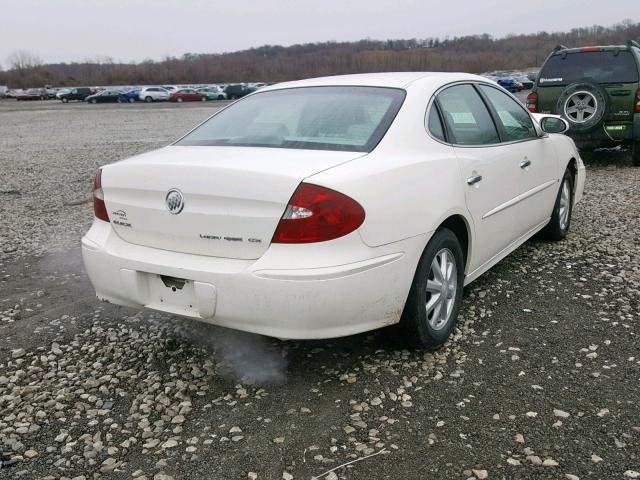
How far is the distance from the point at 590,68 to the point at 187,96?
5066 cm

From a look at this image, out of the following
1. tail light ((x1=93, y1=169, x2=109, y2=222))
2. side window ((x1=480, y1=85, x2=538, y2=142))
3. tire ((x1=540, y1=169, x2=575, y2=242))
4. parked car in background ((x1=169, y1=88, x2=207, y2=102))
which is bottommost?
parked car in background ((x1=169, y1=88, x2=207, y2=102))

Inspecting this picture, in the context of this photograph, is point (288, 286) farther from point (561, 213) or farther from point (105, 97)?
point (105, 97)

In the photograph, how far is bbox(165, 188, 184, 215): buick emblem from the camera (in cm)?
290

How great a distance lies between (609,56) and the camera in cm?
920

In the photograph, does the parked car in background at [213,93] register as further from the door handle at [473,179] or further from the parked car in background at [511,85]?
the door handle at [473,179]

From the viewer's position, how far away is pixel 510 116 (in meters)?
4.44

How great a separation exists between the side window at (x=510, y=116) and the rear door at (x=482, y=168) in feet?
0.60

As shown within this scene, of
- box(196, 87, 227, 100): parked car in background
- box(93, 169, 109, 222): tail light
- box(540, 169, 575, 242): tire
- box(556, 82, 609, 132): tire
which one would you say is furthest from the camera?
box(196, 87, 227, 100): parked car in background

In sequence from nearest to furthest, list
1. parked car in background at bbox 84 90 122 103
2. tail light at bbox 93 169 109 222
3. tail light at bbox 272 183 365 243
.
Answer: tail light at bbox 272 183 365 243
tail light at bbox 93 169 109 222
parked car in background at bbox 84 90 122 103

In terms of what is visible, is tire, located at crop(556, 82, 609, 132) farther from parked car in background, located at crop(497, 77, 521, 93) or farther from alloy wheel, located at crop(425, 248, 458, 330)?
parked car in background, located at crop(497, 77, 521, 93)

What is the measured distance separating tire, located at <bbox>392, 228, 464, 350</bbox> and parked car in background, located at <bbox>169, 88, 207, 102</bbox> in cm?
5554

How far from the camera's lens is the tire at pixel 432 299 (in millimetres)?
3115

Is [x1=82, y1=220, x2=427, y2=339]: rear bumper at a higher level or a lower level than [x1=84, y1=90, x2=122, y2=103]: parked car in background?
higher

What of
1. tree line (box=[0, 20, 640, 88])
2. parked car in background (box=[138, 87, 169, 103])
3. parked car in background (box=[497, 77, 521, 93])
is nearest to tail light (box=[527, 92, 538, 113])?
parked car in background (box=[497, 77, 521, 93])
